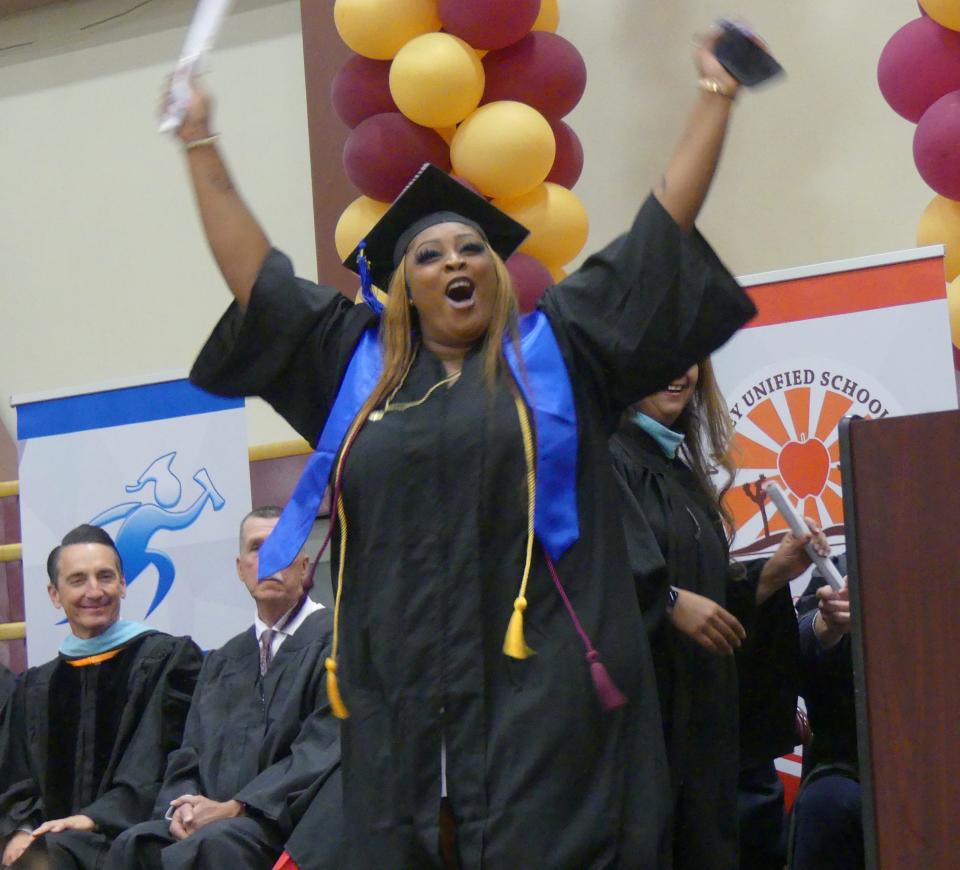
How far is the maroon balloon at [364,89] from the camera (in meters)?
5.53

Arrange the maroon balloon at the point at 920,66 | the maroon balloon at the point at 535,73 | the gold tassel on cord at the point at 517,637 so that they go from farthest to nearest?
the maroon balloon at the point at 535,73 < the maroon balloon at the point at 920,66 < the gold tassel on cord at the point at 517,637

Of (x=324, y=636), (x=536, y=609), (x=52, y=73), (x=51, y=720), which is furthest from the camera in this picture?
(x=52, y=73)

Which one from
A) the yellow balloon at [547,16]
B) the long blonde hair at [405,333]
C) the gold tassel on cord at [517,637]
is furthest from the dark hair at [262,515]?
the gold tassel on cord at [517,637]

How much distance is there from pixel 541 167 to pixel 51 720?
8.10ft

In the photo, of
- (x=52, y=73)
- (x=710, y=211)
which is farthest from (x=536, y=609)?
(x=52, y=73)

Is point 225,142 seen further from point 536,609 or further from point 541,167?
point 536,609

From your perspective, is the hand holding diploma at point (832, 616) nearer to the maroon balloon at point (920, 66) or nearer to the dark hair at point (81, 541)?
the maroon balloon at point (920, 66)

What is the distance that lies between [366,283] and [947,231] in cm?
275

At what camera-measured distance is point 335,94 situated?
18.8 feet

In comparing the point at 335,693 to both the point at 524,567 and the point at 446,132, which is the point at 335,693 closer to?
the point at 524,567

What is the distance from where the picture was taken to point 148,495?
5.40m

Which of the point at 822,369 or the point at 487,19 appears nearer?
the point at 822,369

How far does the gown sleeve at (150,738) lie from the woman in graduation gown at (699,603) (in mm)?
1783

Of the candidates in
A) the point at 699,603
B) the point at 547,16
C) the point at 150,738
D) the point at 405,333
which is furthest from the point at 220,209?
the point at 547,16
